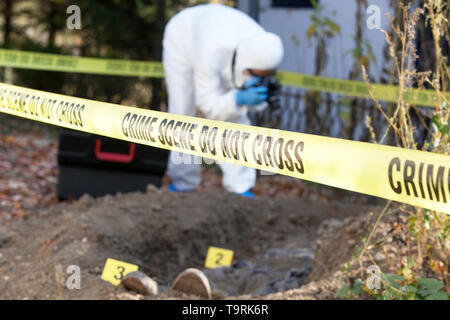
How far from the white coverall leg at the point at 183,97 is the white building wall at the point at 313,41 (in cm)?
210

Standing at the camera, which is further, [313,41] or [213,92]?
[313,41]

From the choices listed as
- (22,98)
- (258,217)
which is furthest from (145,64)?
(22,98)

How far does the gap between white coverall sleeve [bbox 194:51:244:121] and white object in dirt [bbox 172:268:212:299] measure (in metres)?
2.26

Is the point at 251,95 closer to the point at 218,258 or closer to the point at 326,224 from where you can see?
the point at 326,224

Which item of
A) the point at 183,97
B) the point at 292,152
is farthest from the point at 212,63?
the point at 292,152

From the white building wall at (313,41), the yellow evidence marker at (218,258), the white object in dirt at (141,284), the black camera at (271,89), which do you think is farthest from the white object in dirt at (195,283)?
the white building wall at (313,41)

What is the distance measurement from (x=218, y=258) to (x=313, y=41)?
185 inches

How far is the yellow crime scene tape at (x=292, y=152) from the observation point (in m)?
1.76

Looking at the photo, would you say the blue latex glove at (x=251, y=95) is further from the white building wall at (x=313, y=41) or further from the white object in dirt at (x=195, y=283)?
the white building wall at (x=313, y=41)

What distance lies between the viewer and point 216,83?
5.04m

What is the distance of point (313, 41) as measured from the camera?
26.4ft

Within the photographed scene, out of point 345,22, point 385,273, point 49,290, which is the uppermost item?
point 345,22
